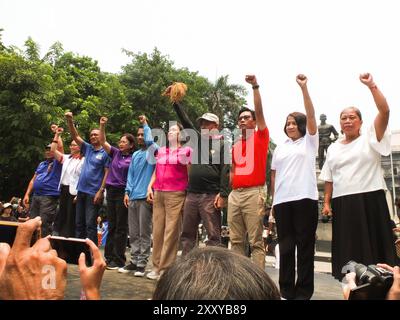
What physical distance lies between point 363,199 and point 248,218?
117 cm

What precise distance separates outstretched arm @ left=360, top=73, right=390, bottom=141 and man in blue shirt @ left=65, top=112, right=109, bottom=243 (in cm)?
361

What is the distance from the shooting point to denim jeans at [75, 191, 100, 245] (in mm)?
5793

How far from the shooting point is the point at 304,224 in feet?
12.8

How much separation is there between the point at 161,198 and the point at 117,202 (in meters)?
0.89

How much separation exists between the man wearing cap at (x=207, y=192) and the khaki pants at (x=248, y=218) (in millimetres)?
235

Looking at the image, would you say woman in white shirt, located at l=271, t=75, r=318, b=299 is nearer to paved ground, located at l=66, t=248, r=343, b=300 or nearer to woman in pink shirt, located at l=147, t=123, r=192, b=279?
paved ground, located at l=66, t=248, r=343, b=300

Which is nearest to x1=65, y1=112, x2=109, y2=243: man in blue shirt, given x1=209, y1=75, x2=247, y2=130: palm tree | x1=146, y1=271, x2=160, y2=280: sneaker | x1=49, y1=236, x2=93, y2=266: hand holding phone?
x1=146, y1=271, x2=160, y2=280: sneaker

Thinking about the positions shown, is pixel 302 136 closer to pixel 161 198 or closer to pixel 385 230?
pixel 385 230

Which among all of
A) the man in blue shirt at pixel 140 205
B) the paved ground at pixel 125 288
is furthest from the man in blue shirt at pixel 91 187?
the paved ground at pixel 125 288

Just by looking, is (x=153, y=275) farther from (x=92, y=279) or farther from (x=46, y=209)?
(x=92, y=279)

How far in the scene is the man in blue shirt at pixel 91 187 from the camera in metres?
5.84

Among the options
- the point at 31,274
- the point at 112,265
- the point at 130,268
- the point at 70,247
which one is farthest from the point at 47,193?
the point at 31,274

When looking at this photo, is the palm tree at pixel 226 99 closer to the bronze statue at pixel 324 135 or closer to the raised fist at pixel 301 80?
the bronze statue at pixel 324 135
